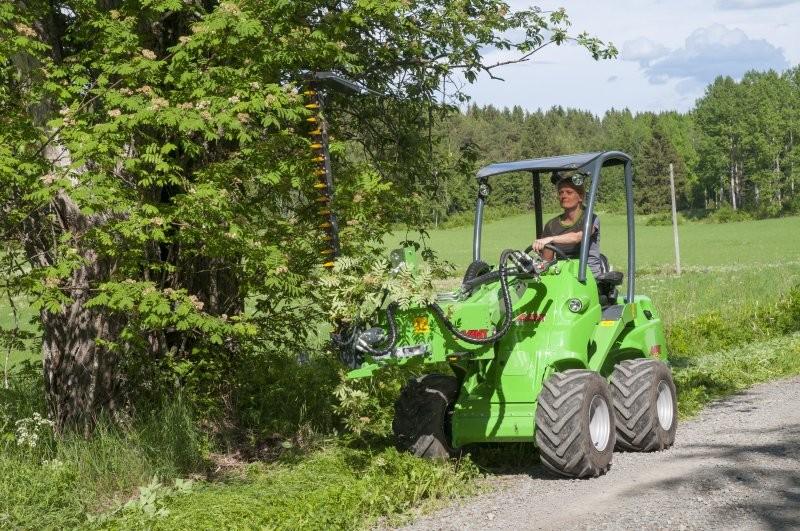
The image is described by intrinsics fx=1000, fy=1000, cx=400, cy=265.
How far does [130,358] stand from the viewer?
9.20m

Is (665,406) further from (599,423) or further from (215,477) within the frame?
(215,477)

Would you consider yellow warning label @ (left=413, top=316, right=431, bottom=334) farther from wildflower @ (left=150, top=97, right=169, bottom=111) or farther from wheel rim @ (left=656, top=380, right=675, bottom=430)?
wheel rim @ (left=656, top=380, right=675, bottom=430)

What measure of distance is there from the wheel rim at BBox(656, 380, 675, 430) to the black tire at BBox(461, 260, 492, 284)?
188 centimetres

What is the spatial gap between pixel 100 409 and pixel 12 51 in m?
3.48

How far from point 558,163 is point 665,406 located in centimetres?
231

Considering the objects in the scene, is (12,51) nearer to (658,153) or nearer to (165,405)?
(165,405)

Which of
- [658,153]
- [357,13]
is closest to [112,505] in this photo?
Result: [357,13]

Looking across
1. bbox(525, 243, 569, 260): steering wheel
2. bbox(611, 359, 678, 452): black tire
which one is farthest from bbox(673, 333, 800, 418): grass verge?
bbox(525, 243, 569, 260): steering wheel

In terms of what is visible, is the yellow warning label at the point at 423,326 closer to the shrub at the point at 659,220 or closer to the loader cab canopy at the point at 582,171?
the loader cab canopy at the point at 582,171

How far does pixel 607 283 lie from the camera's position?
8.67 meters

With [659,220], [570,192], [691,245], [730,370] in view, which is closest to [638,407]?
[570,192]

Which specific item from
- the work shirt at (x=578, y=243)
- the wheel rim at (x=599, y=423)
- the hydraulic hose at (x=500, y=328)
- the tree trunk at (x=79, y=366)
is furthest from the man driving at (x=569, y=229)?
the tree trunk at (x=79, y=366)

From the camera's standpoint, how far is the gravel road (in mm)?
6082

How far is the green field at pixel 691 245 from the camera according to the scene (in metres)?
44.4
